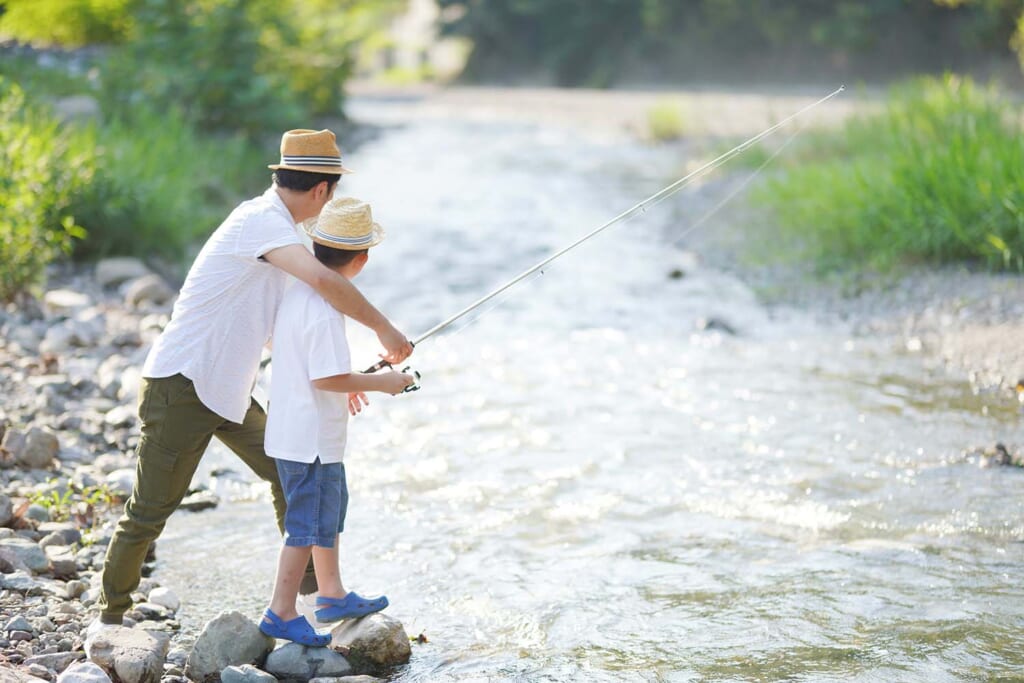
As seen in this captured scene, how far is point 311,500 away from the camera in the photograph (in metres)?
3.81

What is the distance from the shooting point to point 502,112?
107ft

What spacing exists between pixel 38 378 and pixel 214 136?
9.00 m

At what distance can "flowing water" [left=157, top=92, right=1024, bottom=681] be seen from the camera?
4.20 metres

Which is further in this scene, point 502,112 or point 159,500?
point 502,112

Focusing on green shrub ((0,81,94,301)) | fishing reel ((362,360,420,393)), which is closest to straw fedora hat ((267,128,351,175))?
fishing reel ((362,360,420,393))

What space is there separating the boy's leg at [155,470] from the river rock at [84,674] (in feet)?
1.45

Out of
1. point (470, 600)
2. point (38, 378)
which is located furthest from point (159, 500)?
point (38, 378)

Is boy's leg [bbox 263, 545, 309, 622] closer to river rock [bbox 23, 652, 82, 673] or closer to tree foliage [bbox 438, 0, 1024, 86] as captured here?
river rock [bbox 23, 652, 82, 673]

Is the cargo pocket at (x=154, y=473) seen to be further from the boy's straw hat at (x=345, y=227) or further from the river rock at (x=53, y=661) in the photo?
the boy's straw hat at (x=345, y=227)

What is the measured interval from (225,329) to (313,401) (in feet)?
1.20

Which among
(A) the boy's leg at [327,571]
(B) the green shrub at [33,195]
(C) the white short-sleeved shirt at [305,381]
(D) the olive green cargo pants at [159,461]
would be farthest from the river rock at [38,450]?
(B) the green shrub at [33,195]

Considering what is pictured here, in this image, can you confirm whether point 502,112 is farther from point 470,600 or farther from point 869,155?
point 470,600

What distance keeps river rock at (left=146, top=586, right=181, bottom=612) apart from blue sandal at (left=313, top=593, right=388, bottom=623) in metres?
0.66

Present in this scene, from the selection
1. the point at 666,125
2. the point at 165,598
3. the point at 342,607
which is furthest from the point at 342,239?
the point at 666,125
